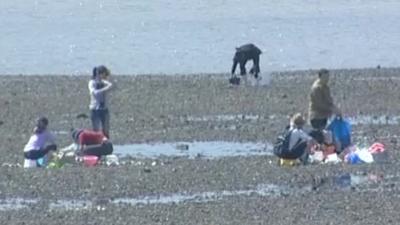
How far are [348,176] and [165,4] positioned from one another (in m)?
59.2

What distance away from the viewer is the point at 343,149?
24.6 meters

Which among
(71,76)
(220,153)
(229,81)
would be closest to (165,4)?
(71,76)

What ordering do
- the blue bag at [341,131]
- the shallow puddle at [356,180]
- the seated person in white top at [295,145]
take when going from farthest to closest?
the blue bag at [341,131], the seated person in white top at [295,145], the shallow puddle at [356,180]

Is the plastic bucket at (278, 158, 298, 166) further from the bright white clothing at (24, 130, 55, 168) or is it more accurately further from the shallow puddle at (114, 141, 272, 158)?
the bright white clothing at (24, 130, 55, 168)

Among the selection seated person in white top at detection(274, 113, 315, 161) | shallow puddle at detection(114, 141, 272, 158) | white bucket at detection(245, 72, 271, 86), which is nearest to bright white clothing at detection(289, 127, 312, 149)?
seated person in white top at detection(274, 113, 315, 161)

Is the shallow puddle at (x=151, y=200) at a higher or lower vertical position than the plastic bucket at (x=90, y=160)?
lower

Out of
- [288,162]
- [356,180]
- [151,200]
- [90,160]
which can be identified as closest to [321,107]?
[288,162]

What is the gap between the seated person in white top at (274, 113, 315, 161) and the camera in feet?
77.9

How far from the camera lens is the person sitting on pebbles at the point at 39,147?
24.5 meters

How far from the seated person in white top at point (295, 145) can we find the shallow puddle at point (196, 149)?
4.84 feet

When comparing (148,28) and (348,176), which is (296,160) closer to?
(348,176)

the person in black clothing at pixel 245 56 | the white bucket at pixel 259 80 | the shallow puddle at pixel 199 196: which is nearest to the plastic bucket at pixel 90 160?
the shallow puddle at pixel 199 196

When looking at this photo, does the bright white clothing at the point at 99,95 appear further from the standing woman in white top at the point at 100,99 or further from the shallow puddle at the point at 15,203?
the shallow puddle at the point at 15,203

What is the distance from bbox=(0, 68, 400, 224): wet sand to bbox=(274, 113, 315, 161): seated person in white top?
0.34m
